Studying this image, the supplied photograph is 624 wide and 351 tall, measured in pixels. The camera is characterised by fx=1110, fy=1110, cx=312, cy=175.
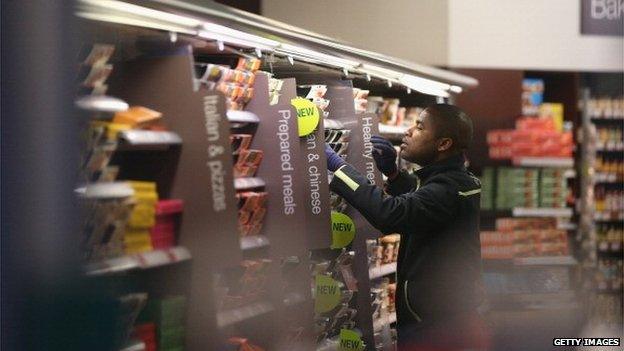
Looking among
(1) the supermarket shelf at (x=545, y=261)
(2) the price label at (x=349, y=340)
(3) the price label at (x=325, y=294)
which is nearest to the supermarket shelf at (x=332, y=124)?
(3) the price label at (x=325, y=294)

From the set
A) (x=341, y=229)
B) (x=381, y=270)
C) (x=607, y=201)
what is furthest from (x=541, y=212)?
(x=341, y=229)

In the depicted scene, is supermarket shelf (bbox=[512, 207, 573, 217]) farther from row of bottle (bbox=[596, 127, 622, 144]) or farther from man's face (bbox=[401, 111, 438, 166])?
man's face (bbox=[401, 111, 438, 166])

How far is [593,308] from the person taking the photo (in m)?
10.2

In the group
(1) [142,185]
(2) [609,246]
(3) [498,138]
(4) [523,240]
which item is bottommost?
(2) [609,246]

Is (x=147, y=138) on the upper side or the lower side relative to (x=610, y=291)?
upper

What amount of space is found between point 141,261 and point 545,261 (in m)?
6.99

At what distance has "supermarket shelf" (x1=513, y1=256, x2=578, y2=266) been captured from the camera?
9.25 metres

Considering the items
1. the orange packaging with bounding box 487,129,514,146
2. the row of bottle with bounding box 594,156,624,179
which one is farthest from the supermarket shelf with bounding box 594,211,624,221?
the orange packaging with bounding box 487,129,514,146

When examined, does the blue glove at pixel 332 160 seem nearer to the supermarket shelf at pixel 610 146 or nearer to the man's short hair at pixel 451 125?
the man's short hair at pixel 451 125

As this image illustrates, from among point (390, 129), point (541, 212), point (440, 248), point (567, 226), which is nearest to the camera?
point (440, 248)

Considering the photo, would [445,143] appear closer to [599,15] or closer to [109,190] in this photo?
[109,190]

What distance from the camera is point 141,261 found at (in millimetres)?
2842

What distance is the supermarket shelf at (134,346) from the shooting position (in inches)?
114

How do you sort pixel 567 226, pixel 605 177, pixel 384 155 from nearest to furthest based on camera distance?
pixel 384 155 → pixel 567 226 → pixel 605 177
